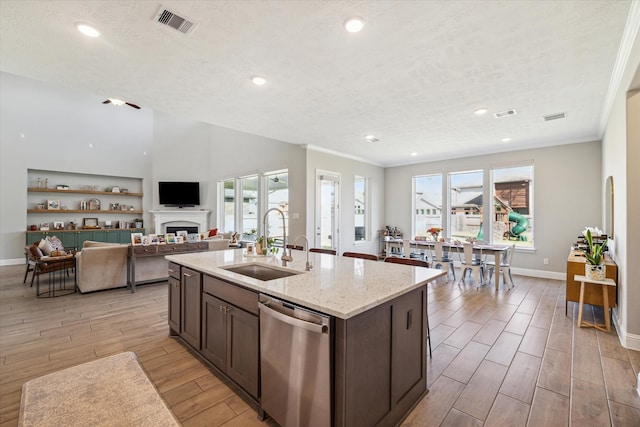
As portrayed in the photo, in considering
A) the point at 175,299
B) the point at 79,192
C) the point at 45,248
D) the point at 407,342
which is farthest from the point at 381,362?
the point at 79,192

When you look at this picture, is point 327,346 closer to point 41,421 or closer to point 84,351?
point 41,421

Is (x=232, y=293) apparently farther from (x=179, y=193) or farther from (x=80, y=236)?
(x=80, y=236)

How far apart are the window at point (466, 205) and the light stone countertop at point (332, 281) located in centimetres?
503

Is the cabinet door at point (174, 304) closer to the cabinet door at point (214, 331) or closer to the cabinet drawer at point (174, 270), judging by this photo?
the cabinet drawer at point (174, 270)

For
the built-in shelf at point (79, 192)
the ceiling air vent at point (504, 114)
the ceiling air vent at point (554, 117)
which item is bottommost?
the built-in shelf at point (79, 192)

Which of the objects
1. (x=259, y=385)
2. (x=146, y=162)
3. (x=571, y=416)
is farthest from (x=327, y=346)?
(x=146, y=162)

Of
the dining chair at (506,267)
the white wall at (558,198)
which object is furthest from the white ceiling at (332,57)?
the dining chair at (506,267)

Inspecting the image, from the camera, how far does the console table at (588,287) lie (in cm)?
328

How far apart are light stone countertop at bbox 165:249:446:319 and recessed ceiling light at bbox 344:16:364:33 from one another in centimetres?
189

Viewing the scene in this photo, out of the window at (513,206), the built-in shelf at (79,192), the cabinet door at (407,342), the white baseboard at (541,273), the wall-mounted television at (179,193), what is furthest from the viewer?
the wall-mounted television at (179,193)

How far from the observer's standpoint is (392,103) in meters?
3.64

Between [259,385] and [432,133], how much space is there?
4648 millimetres

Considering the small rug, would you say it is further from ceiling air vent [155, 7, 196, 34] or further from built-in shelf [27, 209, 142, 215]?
built-in shelf [27, 209, 142, 215]

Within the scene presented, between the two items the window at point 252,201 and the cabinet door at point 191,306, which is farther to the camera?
the window at point 252,201
